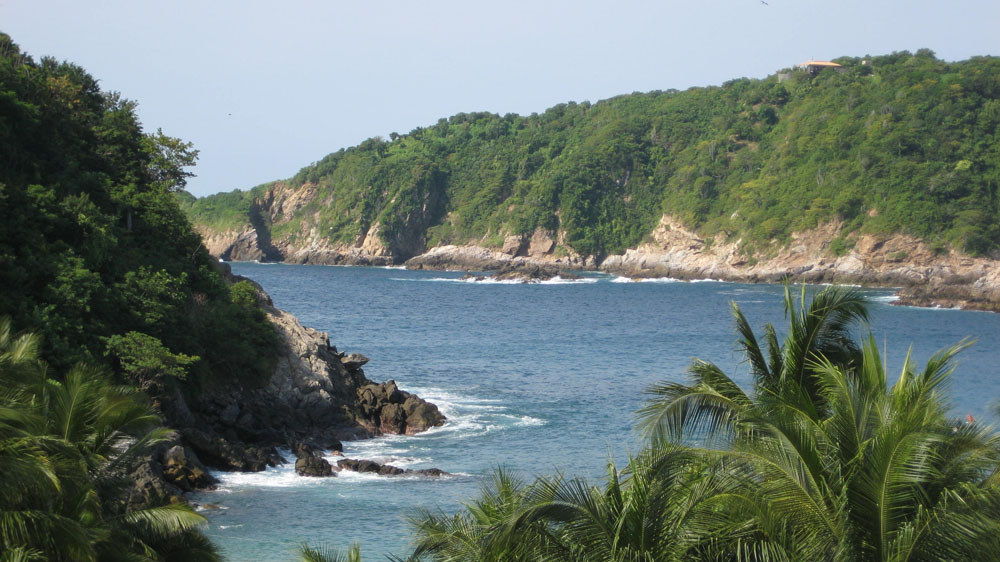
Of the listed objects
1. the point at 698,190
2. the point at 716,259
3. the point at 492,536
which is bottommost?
the point at 492,536

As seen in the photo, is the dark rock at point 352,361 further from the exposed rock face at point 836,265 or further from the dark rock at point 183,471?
the exposed rock face at point 836,265

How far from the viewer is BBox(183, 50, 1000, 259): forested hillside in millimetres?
91688

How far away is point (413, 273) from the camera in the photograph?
11738cm

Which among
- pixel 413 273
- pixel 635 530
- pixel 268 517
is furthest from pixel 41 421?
pixel 413 273

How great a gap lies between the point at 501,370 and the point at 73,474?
110 ft

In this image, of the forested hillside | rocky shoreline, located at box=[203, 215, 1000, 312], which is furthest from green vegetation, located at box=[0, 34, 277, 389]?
the forested hillside

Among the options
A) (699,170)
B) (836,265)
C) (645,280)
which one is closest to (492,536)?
(836,265)

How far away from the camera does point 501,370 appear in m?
42.0

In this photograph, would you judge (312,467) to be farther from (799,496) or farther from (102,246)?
(799,496)

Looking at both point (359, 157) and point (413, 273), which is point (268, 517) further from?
point (359, 157)

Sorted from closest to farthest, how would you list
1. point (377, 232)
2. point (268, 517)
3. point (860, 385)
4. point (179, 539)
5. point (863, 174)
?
point (860, 385)
point (179, 539)
point (268, 517)
point (863, 174)
point (377, 232)

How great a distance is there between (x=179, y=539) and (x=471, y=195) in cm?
12703

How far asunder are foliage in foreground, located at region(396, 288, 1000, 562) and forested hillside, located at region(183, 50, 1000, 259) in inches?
3170

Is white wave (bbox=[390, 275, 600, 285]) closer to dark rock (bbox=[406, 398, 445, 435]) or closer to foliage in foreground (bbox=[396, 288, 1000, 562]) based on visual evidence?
dark rock (bbox=[406, 398, 445, 435])
